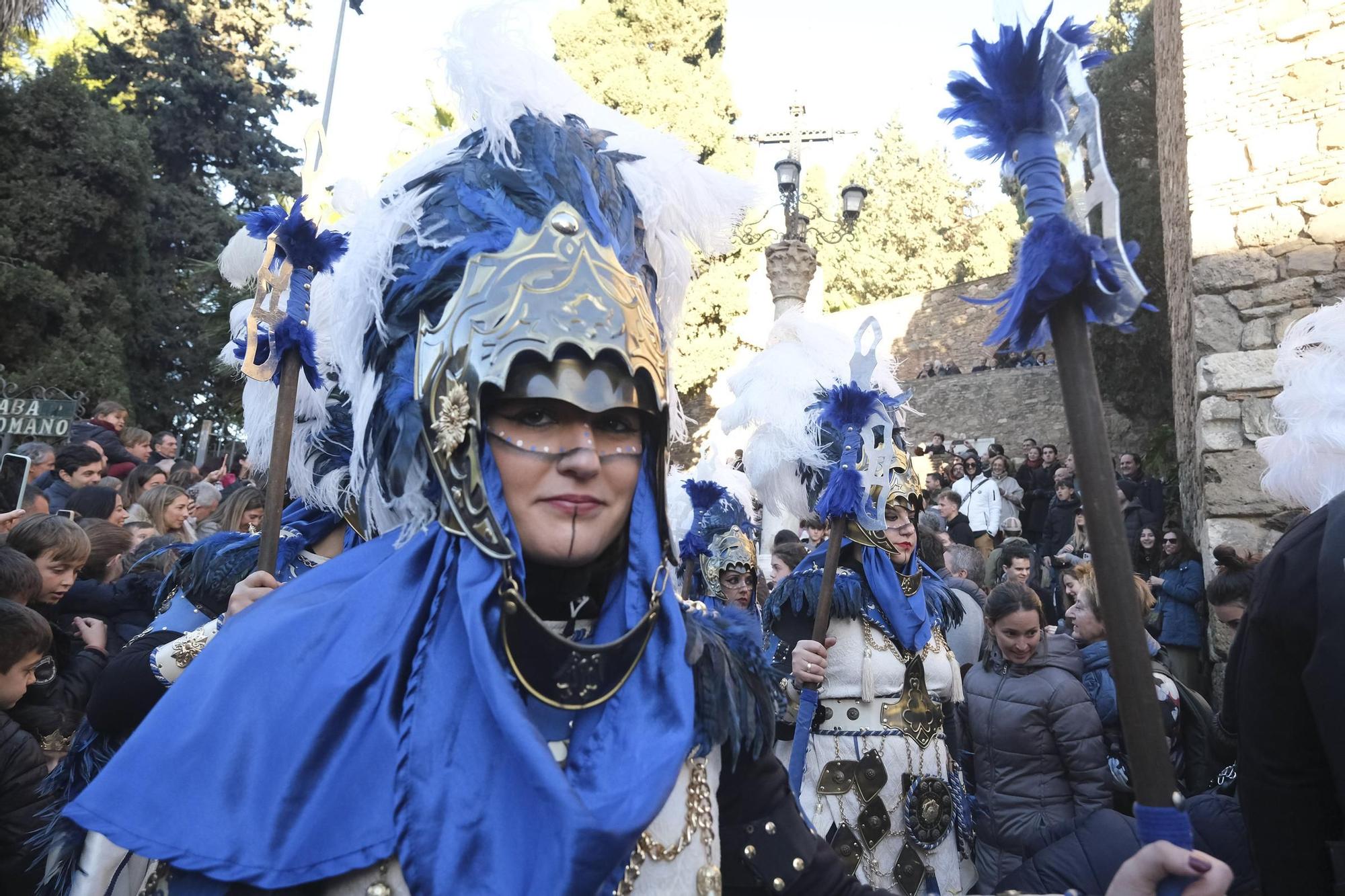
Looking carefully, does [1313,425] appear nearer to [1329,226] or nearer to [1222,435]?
[1222,435]

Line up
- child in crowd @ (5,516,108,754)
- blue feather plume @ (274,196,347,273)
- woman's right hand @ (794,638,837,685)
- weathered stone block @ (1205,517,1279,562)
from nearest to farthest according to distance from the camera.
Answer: blue feather plume @ (274,196,347,273) < child in crowd @ (5,516,108,754) < woman's right hand @ (794,638,837,685) < weathered stone block @ (1205,517,1279,562)

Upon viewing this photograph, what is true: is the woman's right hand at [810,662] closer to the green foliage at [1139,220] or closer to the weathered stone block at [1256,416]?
the weathered stone block at [1256,416]

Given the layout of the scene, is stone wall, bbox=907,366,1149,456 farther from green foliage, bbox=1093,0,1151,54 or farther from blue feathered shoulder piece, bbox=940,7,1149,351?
blue feathered shoulder piece, bbox=940,7,1149,351

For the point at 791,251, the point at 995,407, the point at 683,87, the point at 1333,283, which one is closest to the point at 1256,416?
the point at 1333,283

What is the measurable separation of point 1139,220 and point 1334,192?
1333 cm

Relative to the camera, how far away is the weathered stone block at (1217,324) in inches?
293

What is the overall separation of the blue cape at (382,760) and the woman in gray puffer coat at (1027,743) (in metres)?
3.14

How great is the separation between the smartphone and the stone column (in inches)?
295

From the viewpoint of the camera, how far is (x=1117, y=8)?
25.2 metres

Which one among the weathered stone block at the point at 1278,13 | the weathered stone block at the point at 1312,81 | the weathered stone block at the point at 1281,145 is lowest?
the weathered stone block at the point at 1281,145

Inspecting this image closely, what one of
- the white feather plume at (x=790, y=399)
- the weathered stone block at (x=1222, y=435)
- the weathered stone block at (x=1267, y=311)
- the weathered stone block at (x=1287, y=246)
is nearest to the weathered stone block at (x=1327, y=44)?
the weathered stone block at (x=1287, y=246)

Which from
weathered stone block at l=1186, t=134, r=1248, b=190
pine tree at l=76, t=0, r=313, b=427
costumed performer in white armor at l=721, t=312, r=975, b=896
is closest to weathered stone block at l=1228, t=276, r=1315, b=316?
weathered stone block at l=1186, t=134, r=1248, b=190

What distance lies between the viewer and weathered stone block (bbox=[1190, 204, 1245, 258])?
7.46m

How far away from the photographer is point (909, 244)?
39.2 m
